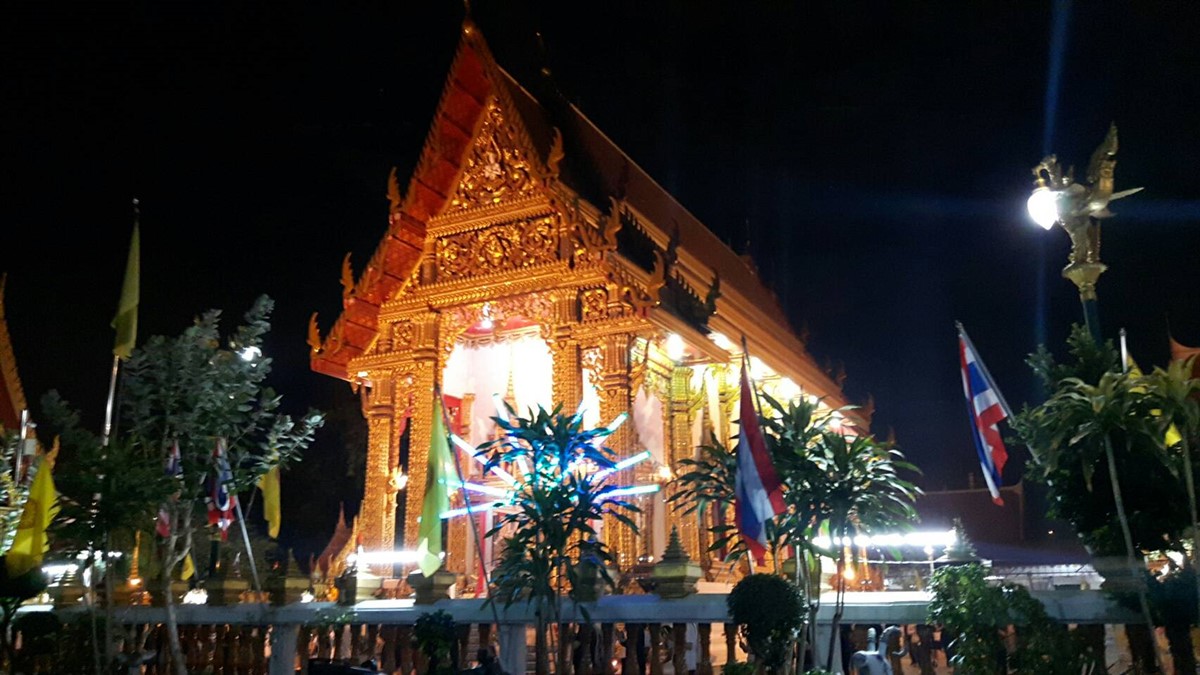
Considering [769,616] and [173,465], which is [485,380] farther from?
[769,616]

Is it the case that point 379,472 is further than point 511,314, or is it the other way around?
point 379,472

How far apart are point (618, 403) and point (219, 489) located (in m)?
5.33

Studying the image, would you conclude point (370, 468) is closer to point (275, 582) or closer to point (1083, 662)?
point (275, 582)

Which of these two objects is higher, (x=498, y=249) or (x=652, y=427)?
(x=498, y=249)

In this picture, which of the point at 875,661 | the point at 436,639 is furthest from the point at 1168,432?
the point at 436,639

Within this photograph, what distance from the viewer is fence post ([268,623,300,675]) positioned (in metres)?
10.2

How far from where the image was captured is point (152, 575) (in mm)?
11734

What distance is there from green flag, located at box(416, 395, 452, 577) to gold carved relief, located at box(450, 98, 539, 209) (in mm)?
5143

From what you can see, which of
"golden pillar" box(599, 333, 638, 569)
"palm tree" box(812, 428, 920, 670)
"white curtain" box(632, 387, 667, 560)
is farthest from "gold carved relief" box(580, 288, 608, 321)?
"palm tree" box(812, 428, 920, 670)

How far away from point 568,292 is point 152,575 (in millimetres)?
6787

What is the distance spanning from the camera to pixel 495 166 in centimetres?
1505

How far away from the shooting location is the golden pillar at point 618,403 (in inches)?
501

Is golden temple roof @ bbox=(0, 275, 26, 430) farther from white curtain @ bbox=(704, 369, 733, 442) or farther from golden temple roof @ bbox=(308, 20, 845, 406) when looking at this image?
white curtain @ bbox=(704, 369, 733, 442)

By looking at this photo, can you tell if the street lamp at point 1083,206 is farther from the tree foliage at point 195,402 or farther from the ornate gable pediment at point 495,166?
the tree foliage at point 195,402
